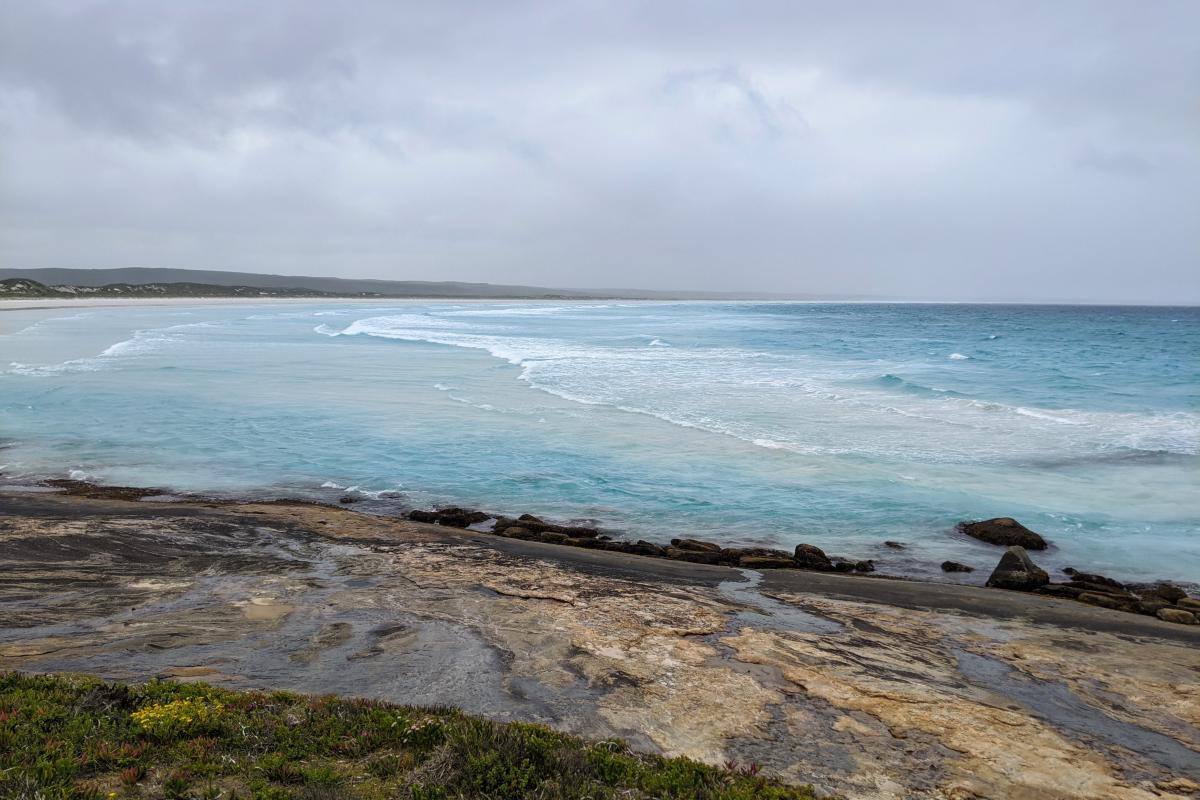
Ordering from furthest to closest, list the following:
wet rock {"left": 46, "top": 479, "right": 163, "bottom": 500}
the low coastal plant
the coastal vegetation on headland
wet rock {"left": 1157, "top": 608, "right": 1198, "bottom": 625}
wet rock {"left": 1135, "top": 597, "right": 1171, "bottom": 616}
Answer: the coastal vegetation on headland, wet rock {"left": 46, "top": 479, "right": 163, "bottom": 500}, wet rock {"left": 1135, "top": 597, "right": 1171, "bottom": 616}, wet rock {"left": 1157, "top": 608, "right": 1198, "bottom": 625}, the low coastal plant

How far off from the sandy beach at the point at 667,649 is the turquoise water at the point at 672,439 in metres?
3.23

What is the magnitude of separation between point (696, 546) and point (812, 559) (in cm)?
183

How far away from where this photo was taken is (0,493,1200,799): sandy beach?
20.2 feet

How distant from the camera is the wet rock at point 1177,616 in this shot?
9.86 m

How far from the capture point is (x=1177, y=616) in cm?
992

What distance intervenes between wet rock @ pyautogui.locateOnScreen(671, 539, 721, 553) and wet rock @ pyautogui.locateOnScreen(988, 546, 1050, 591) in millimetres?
4084

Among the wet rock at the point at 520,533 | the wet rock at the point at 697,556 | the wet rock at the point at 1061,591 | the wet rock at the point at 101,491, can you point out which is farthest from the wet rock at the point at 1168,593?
the wet rock at the point at 101,491

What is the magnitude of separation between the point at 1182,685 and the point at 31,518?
1554 centimetres

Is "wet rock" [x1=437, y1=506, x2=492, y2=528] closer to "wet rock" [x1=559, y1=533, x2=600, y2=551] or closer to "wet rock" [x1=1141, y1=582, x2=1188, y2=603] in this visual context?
"wet rock" [x1=559, y1=533, x2=600, y2=551]

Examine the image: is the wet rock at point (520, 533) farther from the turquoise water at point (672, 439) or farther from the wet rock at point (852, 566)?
the wet rock at point (852, 566)

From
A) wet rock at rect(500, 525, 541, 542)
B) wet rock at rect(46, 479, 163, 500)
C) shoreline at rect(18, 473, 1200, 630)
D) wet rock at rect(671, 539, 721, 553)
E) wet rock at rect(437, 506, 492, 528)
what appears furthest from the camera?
wet rock at rect(46, 479, 163, 500)

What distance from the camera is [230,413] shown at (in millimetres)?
24500

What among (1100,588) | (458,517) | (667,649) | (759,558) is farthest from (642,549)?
(1100,588)

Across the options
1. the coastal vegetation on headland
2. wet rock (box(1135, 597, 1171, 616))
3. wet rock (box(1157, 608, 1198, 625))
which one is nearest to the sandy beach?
wet rock (box(1157, 608, 1198, 625))
